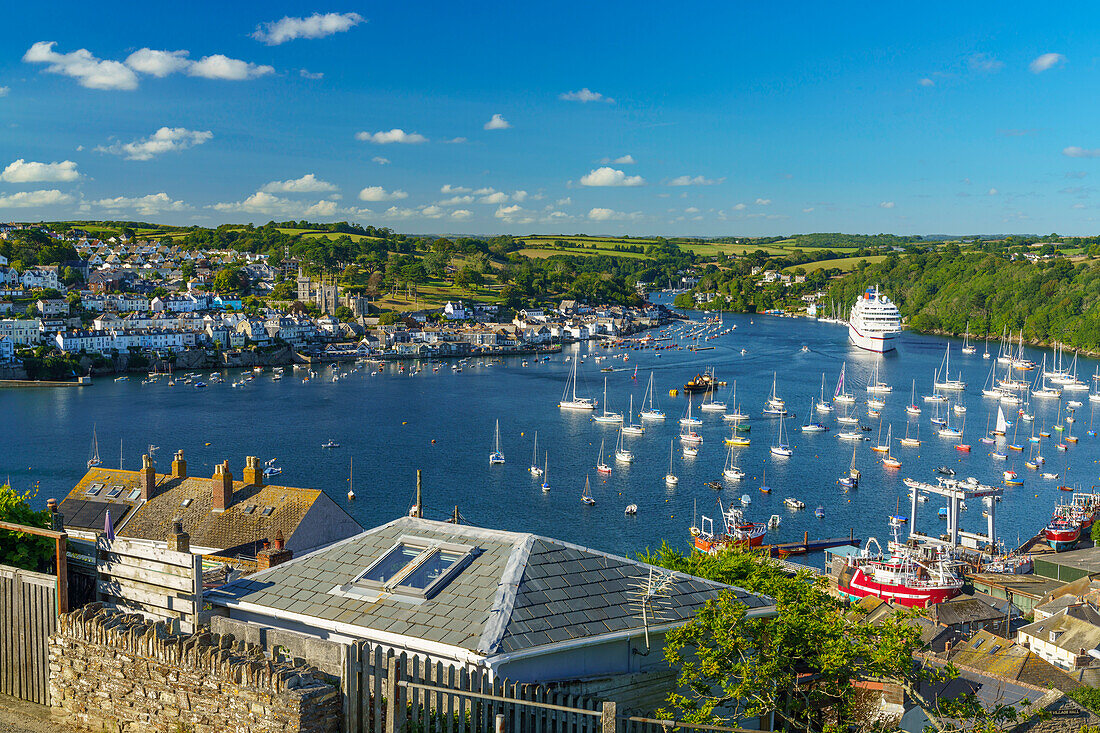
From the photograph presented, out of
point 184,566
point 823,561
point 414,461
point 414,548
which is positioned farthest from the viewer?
point 414,461

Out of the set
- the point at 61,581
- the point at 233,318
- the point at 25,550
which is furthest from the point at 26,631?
the point at 233,318

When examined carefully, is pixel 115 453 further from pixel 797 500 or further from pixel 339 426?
pixel 797 500

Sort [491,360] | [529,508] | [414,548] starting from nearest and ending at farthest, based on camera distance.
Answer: [414,548] → [529,508] → [491,360]

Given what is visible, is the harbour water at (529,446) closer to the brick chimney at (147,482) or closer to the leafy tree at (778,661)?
the brick chimney at (147,482)

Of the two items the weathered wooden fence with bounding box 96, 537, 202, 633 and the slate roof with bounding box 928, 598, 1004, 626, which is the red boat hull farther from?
the weathered wooden fence with bounding box 96, 537, 202, 633

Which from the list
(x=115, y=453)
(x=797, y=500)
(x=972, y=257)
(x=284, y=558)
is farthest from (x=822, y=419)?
(x=972, y=257)

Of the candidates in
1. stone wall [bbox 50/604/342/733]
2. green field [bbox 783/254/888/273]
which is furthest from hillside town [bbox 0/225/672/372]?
stone wall [bbox 50/604/342/733]
